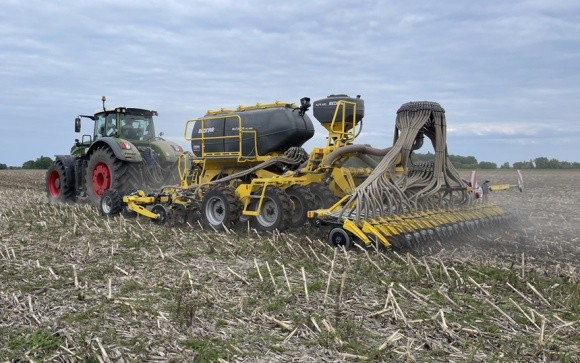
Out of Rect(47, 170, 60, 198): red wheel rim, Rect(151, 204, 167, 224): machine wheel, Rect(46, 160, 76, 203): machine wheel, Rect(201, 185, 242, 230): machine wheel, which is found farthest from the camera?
Rect(47, 170, 60, 198): red wheel rim

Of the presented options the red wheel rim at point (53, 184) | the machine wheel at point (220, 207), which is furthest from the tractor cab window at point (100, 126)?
the machine wheel at point (220, 207)

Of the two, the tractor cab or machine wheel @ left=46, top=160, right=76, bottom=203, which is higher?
the tractor cab

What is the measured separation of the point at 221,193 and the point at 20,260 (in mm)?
3600

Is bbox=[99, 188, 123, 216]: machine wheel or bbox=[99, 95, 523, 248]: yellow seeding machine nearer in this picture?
bbox=[99, 95, 523, 248]: yellow seeding machine

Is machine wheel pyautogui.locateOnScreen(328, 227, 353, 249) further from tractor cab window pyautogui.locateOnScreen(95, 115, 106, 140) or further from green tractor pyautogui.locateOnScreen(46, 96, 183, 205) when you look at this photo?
tractor cab window pyautogui.locateOnScreen(95, 115, 106, 140)

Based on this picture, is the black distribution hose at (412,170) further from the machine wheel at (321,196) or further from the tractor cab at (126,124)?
the tractor cab at (126,124)

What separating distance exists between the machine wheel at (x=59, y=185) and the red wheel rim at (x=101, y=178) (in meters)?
1.49

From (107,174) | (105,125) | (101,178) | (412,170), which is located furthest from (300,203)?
(105,125)

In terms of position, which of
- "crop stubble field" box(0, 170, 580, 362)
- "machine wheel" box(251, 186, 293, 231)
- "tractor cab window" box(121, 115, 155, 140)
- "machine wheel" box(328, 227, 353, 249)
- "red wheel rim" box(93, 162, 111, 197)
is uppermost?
"tractor cab window" box(121, 115, 155, 140)

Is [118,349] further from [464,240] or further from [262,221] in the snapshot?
[464,240]

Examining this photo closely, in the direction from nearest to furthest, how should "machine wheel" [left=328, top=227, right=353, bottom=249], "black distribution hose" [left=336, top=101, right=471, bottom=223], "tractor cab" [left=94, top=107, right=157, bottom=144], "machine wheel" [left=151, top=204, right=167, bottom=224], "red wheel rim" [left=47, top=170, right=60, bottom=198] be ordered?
1. "machine wheel" [left=328, top=227, right=353, bottom=249]
2. "black distribution hose" [left=336, top=101, right=471, bottom=223]
3. "machine wheel" [left=151, top=204, right=167, bottom=224]
4. "tractor cab" [left=94, top=107, right=157, bottom=144]
5. "red wheel rim" [left=47, top=170, right=60, bottom=198]

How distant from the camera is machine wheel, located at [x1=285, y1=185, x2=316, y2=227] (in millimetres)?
8250

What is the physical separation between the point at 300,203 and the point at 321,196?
36 centimetres

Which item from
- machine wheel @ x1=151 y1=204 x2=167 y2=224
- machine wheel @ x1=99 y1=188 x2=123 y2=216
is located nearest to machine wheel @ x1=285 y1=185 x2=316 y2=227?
machine wheel @ x1=151 y1=204 x2=167 y2=224
